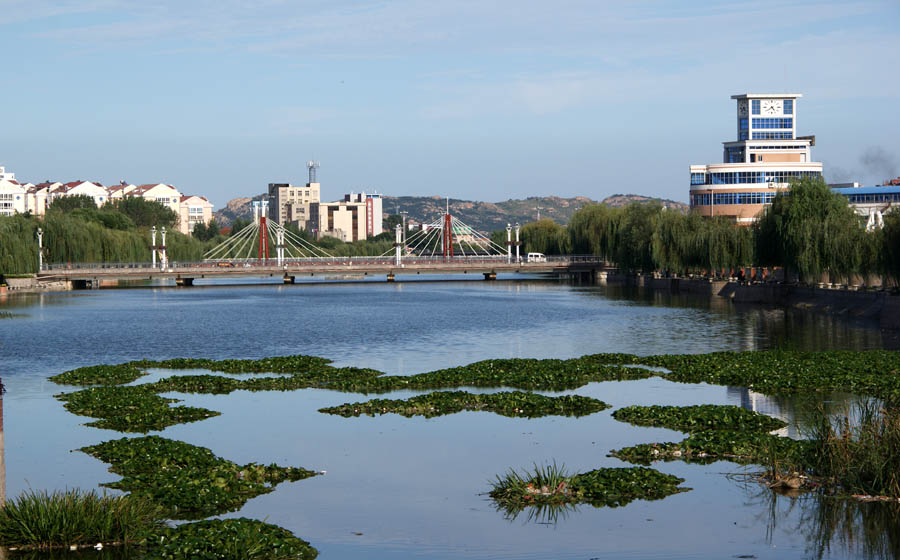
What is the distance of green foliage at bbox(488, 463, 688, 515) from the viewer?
1823cm

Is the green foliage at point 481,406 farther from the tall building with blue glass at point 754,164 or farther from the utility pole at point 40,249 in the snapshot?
the tall building with blue glass at point 754,164

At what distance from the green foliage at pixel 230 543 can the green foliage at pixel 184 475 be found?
159 cm

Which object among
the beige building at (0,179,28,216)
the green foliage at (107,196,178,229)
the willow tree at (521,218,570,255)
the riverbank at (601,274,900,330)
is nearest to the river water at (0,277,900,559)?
the riverbank at (601,274,900,330)

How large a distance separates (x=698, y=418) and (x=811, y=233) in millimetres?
39911

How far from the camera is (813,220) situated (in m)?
62.7

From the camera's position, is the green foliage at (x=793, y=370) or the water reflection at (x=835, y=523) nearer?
the water reflection at (x=835, y=523)

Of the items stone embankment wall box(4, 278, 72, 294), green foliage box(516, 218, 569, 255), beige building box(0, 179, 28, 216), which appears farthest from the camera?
beige building box(0, 179, 28, 216)

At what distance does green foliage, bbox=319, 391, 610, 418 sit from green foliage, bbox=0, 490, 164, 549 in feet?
36.4

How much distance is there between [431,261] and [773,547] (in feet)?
359

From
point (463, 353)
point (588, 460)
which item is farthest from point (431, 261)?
point (588, 460)

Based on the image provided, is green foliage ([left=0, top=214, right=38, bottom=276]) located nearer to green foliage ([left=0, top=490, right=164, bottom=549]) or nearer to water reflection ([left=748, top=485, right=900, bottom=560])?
green foliage ([left=0, top=490, right=164, bottom=549])

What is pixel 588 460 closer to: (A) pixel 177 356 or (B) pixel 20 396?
(B) pixel 20 396

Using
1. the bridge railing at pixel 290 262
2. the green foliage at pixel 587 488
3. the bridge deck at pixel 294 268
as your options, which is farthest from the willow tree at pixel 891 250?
the bridge railing at pixel 290 262

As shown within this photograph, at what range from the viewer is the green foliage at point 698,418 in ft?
79.0
